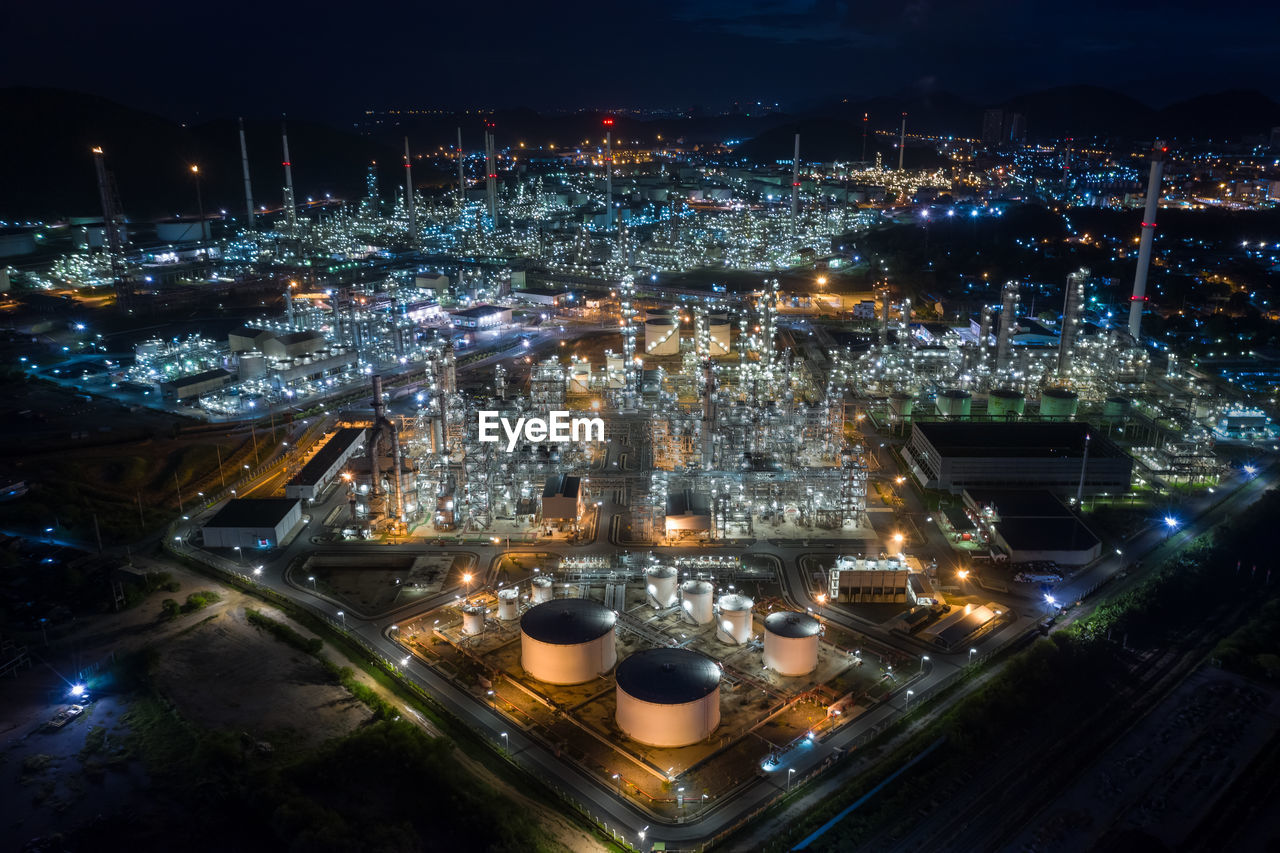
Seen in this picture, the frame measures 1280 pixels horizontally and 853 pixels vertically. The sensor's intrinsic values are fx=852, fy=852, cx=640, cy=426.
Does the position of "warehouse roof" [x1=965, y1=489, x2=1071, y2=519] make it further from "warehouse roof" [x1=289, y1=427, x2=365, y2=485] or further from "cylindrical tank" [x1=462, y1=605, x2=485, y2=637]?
"warehouse roof" [x1=289, y1=427, x2=365, y2=485]

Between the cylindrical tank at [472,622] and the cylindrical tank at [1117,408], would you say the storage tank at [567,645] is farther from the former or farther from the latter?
the cylindrical tank at [1117,408]

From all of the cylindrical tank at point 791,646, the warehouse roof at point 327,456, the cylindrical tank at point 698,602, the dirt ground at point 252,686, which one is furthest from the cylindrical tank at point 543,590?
the warehouse roof at point 327,456

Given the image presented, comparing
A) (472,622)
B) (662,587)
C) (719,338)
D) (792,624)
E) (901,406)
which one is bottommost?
(472,622)

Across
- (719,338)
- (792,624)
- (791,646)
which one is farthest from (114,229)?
(791,646)

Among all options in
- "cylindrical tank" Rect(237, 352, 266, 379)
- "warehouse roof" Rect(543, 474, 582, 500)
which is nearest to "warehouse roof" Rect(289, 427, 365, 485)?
"warehouse roof" Rect(543, 474, 582, 500)

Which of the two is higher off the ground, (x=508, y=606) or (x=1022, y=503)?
(x=1022, y=503)

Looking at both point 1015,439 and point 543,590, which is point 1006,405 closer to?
point 1015,439

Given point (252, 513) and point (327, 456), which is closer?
point (252, 513)
